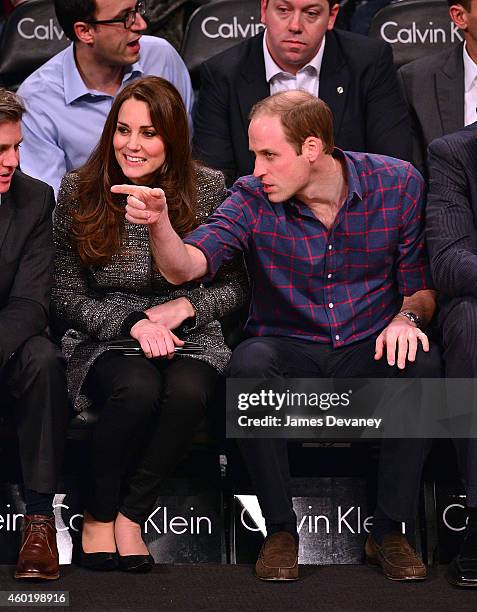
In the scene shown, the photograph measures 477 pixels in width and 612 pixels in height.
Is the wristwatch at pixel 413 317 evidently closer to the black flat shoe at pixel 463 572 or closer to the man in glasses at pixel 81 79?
the black flat shoe at pixel 463 572

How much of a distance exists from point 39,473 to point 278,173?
0.90 m

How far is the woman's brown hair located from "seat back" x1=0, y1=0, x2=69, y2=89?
1.01 meters

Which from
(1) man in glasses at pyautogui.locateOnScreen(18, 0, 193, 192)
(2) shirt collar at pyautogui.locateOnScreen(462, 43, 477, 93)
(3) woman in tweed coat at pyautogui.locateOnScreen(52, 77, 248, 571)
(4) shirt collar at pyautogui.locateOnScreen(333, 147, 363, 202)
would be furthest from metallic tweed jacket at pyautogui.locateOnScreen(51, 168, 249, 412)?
(2) shirt collar at pyautogui.locateOnScreen(462, 43, 477, 93)

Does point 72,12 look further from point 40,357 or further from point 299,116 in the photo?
point 40,357

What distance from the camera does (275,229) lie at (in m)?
2.92

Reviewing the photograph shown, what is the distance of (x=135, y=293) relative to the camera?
9.94 ft

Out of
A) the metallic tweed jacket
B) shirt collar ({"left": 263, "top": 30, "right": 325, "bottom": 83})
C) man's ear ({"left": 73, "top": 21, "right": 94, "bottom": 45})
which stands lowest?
the metallic tweed jacket

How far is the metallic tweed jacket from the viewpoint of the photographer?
9.77 ft

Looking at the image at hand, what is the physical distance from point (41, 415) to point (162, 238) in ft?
1.60

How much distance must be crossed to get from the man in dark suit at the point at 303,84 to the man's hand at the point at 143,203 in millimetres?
783

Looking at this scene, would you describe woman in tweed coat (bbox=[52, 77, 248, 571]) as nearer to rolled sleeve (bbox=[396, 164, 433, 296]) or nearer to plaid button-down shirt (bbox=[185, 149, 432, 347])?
plaid button-down shirt (bbox=[185, 149, 432, 347])

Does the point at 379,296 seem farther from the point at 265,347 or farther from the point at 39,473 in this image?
the point at 39,473

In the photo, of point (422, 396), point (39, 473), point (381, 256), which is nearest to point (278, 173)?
point (381, 256)

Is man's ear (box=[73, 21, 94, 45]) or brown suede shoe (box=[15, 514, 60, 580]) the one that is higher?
man's ear (box=[73, 21, 94, 45])
